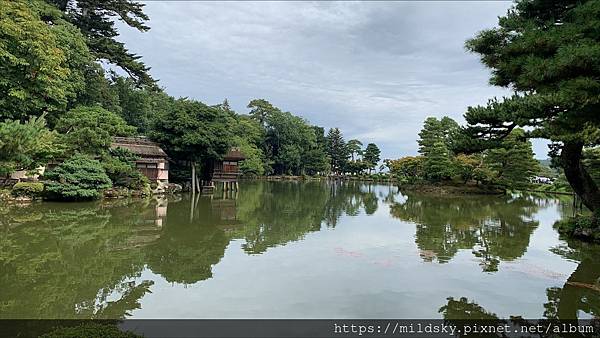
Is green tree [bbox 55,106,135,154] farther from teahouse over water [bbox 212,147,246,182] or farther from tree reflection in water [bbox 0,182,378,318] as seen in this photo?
teahouse over water [bbox 212,147,246,182]

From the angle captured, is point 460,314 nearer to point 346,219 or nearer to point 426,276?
point 426,276

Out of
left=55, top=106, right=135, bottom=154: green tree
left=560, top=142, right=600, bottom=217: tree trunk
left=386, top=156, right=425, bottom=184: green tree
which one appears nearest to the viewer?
left=560, top=142, right=600, bottom=217: tree trunk

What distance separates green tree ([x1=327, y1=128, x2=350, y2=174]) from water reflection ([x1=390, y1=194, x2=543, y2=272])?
141ft

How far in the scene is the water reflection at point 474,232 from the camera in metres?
9.05

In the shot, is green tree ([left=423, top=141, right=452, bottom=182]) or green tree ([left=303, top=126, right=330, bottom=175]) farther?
green tree ([left=303, top=126, right=330, bottom=175])

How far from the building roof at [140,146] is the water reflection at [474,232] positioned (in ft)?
44.0

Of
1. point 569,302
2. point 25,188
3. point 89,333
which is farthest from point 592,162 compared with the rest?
point 25,188

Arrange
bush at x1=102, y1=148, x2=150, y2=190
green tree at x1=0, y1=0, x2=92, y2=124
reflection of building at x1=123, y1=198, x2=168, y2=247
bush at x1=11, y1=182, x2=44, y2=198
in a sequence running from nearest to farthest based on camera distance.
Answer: reflection of building at x1=123, y1=198, x2=168, y2=247
green tree at x1=0, y1=0, x2=92, y2=124
bush at x1=11, y1=182, x2=44, y2=198
bush at x1=102, y1=148, x2=150, y2=190

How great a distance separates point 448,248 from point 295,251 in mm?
3882

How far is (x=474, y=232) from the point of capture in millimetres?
12211

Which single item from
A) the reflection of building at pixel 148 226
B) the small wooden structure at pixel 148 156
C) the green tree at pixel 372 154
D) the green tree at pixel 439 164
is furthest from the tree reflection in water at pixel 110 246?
the green tree at pixel 372 154

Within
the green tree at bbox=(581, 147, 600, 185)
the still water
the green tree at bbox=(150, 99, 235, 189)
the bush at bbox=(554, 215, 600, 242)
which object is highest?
the green tree at bbox=(150, 99, 235, 189)

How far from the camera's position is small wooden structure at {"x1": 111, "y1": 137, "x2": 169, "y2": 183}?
21.6 m

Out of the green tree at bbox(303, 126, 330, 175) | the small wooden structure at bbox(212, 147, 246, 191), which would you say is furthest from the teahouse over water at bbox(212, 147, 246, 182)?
the green tree at bbox(303, 126, 330, 175)
